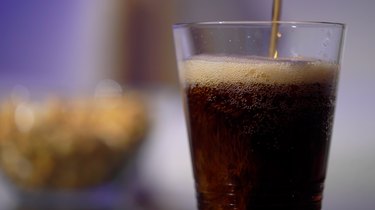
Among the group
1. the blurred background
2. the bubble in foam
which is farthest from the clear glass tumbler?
the blurred background

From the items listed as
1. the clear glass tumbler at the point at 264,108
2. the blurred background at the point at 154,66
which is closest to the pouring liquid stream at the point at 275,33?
the clear glass tumbler at the point at 264,108

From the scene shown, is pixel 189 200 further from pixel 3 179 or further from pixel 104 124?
pixel 3 179

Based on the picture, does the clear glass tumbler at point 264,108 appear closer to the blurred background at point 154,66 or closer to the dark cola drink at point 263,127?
the dark cola drink at point 263,127

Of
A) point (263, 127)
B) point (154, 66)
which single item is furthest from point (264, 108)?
point (154, 66)

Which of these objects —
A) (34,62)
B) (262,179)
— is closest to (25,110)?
(34,62)

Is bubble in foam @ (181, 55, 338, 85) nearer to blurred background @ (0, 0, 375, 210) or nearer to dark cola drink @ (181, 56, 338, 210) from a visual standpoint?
dark cola drink @ (181, 56, 338, 210)

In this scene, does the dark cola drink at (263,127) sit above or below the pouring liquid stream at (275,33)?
below

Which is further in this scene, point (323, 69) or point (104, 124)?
point (104, 124)
